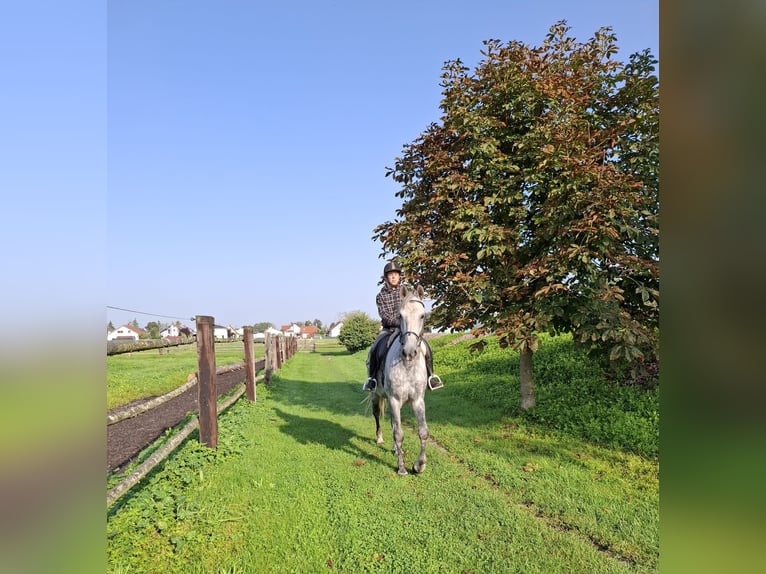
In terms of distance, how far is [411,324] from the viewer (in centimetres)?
585

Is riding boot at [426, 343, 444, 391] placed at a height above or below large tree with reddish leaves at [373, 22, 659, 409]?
below

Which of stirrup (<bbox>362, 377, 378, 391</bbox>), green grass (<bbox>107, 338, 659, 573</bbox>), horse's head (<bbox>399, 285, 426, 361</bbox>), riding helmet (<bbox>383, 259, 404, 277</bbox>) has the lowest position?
green grass (<bbox>107, 338, 659, 573</bbox>)

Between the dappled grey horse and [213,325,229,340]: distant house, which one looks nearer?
the dappled grey horse

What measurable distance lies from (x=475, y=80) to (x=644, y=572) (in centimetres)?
785

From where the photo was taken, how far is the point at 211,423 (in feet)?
20.1

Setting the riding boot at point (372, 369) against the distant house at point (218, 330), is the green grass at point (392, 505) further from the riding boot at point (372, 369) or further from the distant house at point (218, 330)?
the distant house at point (218, 330)

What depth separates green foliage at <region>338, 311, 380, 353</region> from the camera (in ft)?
130

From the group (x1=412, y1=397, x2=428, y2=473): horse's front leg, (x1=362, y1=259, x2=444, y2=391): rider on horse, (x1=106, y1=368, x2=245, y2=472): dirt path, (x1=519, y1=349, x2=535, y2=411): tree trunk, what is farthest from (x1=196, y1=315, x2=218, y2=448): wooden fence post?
(x1=519, y1=349, x2=535, y2=411): tree trunk

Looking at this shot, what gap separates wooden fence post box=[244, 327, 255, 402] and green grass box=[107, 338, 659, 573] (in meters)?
1.61

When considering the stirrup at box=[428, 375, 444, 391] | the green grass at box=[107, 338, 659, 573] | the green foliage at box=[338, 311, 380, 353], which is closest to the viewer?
the green grass at box=[107, 338, 659, 573]

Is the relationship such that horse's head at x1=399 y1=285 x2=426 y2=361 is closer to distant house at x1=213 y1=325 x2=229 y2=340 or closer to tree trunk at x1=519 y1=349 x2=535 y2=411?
distant house at x1=213 y1=325 x2=229 y2=340

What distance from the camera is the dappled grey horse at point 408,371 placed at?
587 cm

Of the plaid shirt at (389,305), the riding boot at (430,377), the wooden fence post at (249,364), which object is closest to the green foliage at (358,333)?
the wooden fence post at (249,364)
